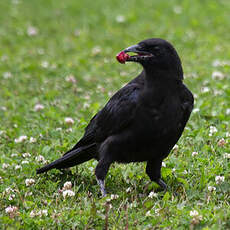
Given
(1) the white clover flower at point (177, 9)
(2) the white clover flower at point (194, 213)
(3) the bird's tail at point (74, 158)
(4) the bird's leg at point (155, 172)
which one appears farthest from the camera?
(1) the white clover flower at point (177, 9)

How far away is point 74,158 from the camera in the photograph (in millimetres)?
5004

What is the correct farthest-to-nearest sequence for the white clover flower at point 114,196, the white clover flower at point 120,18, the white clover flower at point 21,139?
the white clover flower at point 120,18 < the white clover flower at point 21,139 < the white clover flower at point 114,196

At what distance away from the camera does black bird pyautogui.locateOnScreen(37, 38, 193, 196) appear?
13.9ft

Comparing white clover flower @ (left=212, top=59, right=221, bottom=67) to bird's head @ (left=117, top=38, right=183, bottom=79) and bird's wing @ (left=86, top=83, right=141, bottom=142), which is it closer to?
bird's wing @ (left=86, top=83, right=141, bottom=142)

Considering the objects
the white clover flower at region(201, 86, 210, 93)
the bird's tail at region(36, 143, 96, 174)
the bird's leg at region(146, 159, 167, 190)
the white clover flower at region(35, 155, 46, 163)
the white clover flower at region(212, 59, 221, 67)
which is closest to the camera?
the bird's leg at region(146, 159, 167, 190)

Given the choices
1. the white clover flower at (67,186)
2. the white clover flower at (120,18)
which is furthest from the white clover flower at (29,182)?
the white clover flower at (120,18)

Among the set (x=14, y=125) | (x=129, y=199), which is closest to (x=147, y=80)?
(x=129, y=199)

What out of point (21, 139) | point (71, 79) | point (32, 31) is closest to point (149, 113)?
point (21, 139)

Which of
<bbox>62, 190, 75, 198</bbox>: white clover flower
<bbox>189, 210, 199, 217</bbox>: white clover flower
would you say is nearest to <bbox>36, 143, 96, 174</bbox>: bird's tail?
<bbox>62, 190, 75, 198</bbox>: white clover flower

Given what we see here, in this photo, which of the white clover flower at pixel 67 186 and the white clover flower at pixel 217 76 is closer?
the white clover flower at pixel 67 186

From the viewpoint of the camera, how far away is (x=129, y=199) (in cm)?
445

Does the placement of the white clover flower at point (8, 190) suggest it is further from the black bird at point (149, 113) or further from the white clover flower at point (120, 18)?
the white clover flower at point (120, 18)

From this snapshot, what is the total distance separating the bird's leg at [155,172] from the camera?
472 cm

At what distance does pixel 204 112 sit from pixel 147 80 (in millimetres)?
2242
